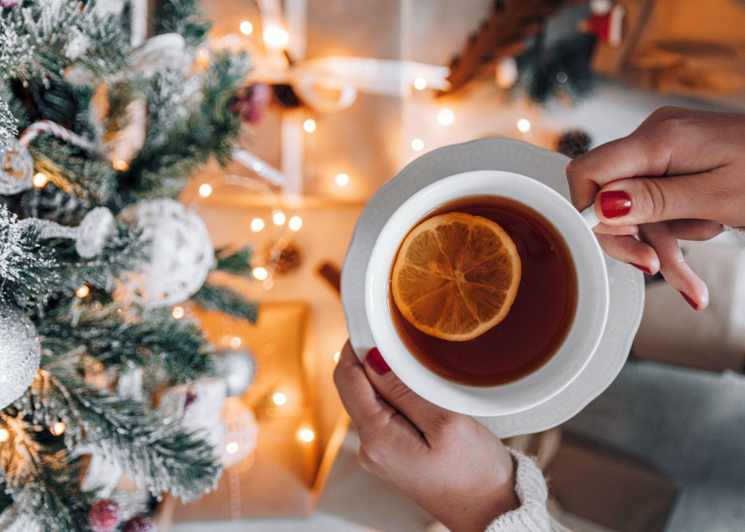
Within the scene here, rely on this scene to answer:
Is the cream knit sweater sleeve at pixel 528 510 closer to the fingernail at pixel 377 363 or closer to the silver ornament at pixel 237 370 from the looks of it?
the fingernail at pixel 377 363

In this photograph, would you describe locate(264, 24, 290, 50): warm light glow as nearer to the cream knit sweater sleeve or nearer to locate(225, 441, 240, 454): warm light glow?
locate(225, 441, 240, 454): warm light glow

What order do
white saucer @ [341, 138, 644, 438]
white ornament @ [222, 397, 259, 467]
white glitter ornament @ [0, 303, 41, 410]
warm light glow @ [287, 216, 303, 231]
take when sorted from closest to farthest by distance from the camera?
white glitter ornament @ [0, 303, 41, 410]
white saucer @ [341, 138, 644, 438]
white ornament @ [222, 397, 259, 467]
warm light glow @ [287, 216, 303, 231]

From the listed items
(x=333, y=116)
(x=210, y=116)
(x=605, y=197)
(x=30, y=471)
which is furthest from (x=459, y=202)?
(x=333, y=116)

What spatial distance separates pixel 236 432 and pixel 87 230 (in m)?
0.72

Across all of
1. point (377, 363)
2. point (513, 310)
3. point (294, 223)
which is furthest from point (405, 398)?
point (294, 223)

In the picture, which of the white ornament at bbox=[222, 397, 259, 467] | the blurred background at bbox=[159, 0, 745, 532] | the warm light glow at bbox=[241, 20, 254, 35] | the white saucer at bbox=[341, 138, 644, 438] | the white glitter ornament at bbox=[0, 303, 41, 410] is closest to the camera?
the white glitter ornament at bbox=[0, 303, 41, 410]

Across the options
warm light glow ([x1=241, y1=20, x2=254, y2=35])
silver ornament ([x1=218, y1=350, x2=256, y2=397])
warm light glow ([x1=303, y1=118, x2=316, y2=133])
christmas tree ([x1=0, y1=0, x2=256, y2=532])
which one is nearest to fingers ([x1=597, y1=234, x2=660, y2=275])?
christmas tree ([x1=0, y1=0, x2=256, y2=532])

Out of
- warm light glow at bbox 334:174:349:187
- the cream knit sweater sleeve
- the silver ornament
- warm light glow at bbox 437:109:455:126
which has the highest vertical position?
warm light glow at bbox 437:109:455:126

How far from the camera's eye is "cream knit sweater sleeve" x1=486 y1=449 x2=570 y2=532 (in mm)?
644

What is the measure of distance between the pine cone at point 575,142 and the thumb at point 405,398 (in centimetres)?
120

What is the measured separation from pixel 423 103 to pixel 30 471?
151 cm

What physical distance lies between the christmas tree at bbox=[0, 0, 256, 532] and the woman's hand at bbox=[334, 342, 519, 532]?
0.25m

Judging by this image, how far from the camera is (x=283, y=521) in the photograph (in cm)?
142

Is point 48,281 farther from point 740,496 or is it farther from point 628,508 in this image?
A: point 740,496
